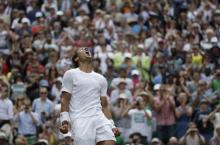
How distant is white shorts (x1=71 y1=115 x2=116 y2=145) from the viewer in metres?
13.2

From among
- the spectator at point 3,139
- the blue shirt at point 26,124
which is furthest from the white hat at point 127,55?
the spectator at point 3,139

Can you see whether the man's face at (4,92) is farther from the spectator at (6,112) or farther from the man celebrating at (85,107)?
the man celebrating at (85,107)

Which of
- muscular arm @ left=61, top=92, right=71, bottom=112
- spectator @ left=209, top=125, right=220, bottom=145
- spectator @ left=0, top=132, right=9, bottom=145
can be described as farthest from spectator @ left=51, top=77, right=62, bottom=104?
muscular arm @ left=61, top=92, right=71, bottom=112

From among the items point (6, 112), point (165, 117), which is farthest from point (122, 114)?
point (6, 112)

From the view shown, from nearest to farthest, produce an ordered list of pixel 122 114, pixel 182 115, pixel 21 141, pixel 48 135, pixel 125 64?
pixel 21 141, pixel 48 135, pixel 122 114, pixel 182 115, pixel 125 64

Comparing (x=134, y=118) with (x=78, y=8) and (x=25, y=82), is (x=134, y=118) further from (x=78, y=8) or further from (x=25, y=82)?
(x=78, y=8)

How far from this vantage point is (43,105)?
876 inches

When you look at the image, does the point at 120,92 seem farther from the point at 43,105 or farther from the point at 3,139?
the point at 3,139

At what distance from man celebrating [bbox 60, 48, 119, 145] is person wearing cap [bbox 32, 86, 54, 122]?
8.68m

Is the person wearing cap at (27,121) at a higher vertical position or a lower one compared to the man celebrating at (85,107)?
lower

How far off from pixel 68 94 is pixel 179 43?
13130 millimetres

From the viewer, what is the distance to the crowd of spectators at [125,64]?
21703 millimetres

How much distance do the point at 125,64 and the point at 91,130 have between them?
1126 centimetres

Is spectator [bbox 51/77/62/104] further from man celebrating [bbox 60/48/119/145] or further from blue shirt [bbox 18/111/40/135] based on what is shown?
man celebrating [bbox 60/48/119/145]
